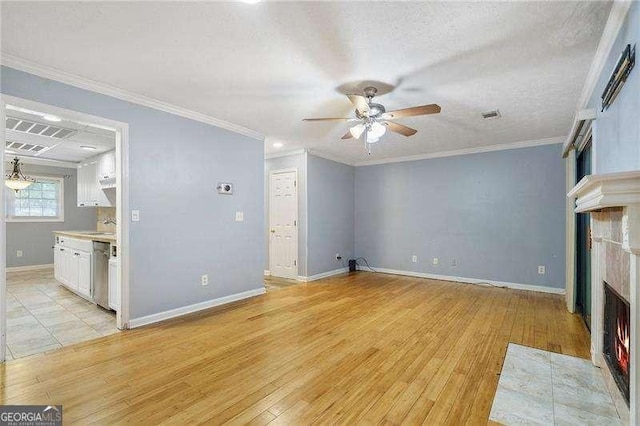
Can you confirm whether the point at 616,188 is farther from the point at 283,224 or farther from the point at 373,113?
the point at 283,224

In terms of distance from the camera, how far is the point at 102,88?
2.90m

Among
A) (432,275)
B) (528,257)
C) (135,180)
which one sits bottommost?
(432,275)

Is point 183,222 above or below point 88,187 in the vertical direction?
below

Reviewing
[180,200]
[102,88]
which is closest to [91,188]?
[180,200]

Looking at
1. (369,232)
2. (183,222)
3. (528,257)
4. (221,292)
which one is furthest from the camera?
(369,232)

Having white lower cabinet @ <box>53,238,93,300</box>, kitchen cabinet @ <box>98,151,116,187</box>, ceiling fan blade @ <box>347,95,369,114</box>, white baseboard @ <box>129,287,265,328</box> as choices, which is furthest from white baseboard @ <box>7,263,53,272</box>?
ceiling fan blade @ <box>347,95,369,114</box>

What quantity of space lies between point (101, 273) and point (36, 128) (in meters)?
2.32

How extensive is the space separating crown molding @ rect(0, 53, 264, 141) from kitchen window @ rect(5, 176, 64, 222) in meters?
5.44

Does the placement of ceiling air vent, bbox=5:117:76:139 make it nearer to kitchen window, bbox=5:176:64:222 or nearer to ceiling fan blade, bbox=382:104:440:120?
kitchen window, bbox=5:176:64:222

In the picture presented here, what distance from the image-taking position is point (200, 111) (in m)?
3.63

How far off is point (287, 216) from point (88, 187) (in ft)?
12.5

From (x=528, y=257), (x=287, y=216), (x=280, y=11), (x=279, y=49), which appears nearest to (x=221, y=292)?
(x=287, y=216)

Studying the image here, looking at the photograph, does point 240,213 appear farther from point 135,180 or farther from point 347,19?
point 347,19

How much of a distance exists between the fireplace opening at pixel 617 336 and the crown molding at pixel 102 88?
421 cm
